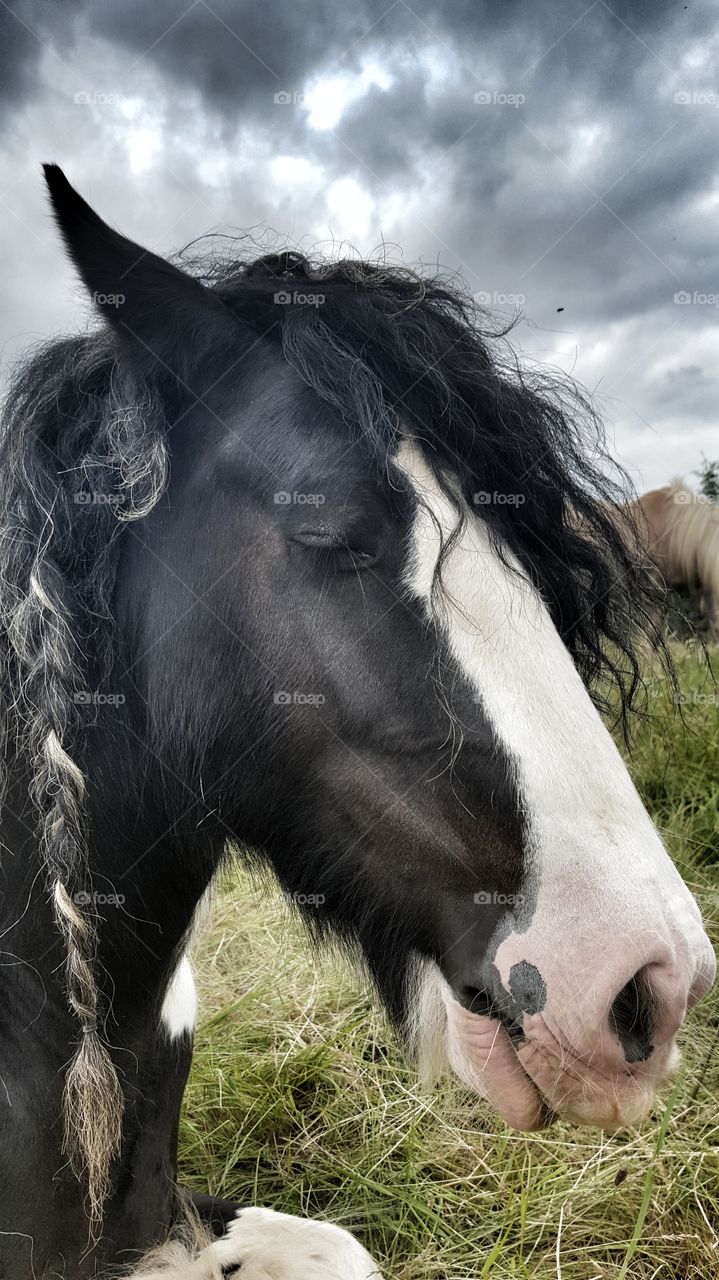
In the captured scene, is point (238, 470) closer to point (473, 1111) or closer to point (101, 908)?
point (101, 908)

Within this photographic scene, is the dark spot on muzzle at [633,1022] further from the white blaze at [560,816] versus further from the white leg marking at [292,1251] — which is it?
the white leg marking at [292,1251]

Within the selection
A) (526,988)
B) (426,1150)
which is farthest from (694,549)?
(526,988)

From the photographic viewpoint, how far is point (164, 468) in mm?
1764

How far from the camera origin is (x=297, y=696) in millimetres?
1677

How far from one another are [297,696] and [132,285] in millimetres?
792

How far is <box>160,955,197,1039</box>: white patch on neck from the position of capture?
209 centimetres

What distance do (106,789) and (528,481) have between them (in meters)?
1.00

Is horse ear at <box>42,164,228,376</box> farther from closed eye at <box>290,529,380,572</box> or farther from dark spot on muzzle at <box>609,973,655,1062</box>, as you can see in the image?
dark spot on muzzle at <box>609,973,655,1062</box>

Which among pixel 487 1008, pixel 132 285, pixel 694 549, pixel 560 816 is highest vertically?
pixel 694 549

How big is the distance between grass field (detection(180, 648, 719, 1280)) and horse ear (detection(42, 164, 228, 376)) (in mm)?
1204

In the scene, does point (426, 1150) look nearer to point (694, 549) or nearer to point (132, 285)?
point (132, 285)

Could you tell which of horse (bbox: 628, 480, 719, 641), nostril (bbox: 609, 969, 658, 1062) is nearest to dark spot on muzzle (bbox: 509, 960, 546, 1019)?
nostril (bbox: 609, 969, 658, 1062)

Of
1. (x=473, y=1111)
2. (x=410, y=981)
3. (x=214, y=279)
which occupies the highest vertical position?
(x=214, y=279)

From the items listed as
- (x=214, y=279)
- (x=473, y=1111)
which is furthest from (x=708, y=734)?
(x=214, y=279)
